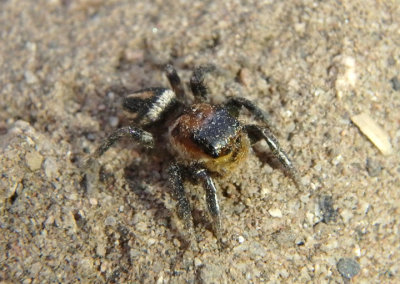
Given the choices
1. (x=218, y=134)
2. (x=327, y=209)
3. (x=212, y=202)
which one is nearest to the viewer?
(x=212, y=202)

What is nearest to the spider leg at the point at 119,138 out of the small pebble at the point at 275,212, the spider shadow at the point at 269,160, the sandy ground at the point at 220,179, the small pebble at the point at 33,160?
the sandy ground at the point at 220,179

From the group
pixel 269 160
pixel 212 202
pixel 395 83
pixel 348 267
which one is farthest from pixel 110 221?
pixel 395 83

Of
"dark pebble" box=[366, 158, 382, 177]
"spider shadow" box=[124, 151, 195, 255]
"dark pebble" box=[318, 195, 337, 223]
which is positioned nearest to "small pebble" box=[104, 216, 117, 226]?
"spider shadow" box=[124, 151, 195, 255]

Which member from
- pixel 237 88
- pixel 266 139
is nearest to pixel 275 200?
pixel 266 139

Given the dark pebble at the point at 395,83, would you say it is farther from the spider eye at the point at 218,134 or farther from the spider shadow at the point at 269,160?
the spider eye at the point at 218,134

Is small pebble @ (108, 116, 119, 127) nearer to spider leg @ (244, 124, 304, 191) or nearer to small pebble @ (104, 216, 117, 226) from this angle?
small pebble @ (104, 216, 117, 226)

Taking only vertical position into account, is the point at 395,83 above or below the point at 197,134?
below

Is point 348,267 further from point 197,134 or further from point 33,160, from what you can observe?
point 33,160
